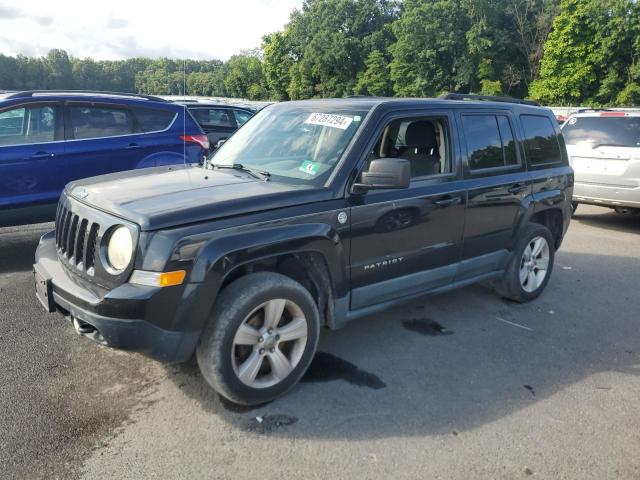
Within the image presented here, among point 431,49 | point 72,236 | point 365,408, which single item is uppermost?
point 431,49

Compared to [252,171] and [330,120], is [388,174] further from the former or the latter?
[252,171]

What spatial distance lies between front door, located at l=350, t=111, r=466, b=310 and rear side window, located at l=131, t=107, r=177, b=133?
3944 mm

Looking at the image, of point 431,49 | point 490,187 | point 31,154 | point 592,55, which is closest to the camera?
point 490,187

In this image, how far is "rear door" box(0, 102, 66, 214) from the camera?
5812 mm

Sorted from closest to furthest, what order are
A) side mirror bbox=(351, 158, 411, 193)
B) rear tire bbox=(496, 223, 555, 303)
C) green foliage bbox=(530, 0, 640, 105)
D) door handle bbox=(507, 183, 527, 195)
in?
side mirror bbox=(351, 158, 411, 193) → door handle bbox=(507, 183, 527, 195) → rear tire bbox=(496, 223, 555, 303) → green foliage bbox=(530, 0, 640, 105)

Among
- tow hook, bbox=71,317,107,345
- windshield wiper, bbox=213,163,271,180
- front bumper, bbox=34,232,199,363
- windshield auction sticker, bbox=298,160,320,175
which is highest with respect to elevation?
windshield auction sticker, bbox=298,160,320,175

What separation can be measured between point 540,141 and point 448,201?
171 centimetres

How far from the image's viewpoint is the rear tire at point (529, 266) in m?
4.95

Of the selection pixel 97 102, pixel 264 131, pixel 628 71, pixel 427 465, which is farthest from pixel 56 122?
pixel 628 71

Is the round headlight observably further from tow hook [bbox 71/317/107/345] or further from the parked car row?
the parked car row

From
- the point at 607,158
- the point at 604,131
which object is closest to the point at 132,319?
the point at 607,158

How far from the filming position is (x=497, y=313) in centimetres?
493

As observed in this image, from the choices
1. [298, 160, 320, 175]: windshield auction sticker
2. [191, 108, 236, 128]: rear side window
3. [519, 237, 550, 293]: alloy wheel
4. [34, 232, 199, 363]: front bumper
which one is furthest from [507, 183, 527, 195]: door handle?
[191, 108, 236, 128]: rear side window

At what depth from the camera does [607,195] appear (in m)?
8.28
